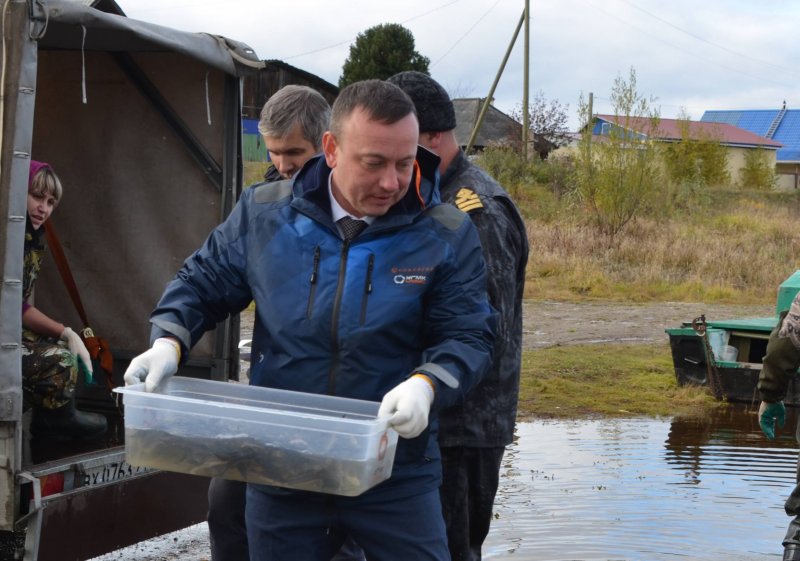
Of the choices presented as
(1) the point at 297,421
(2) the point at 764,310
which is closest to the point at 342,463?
(1) the point at 297,421

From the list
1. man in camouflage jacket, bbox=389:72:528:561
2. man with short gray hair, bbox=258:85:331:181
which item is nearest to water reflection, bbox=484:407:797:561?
man in camouflage jacket, bbox=389:72:528:561

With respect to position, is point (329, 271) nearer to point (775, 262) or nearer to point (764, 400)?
point (764, 400)

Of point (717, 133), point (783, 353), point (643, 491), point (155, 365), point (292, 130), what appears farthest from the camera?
point (717, 133)

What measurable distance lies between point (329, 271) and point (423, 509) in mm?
658

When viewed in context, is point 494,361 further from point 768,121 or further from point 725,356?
point 768,121

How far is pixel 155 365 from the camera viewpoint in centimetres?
280

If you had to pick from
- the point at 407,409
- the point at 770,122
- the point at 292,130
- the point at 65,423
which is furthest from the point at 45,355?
the point at 770,122

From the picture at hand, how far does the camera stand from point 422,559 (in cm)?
292

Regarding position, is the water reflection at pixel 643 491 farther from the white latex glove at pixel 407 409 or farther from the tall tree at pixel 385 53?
the tall tree at pixel 385 53

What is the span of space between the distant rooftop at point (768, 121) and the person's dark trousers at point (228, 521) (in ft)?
281

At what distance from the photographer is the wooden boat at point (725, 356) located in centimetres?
1038

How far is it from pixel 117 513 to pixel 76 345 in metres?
0.93

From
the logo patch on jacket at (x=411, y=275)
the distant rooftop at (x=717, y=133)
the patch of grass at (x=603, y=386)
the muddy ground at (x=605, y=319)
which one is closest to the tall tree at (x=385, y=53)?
the distant rooftop at (x=717, y=133)

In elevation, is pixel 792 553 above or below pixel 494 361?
below
